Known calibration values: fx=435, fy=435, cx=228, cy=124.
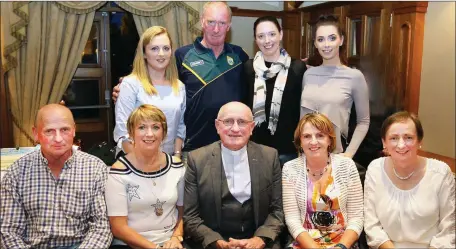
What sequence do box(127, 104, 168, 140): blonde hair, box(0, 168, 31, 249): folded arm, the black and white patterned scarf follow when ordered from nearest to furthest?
1. box(0, 168, 31, 249): folded arm
2. box(127, 104, 168, 140): blonde hair
3. the black and white patterned scarf

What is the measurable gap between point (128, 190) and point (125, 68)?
248 cm

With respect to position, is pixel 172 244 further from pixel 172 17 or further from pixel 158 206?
pixel 172 17

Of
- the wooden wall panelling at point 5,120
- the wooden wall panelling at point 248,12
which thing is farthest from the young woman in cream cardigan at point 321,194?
the wooden wall panelling at point 5,120

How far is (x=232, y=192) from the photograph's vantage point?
2029 mm

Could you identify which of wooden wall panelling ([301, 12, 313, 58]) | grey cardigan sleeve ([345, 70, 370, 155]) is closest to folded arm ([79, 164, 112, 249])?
grey cardigan sleeve ([345, 70, 370, 155])

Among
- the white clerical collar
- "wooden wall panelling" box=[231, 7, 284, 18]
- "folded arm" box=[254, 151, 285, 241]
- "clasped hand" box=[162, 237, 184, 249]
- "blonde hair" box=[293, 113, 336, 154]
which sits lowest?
"clasped hand" box=[162, 237, 184, 249]

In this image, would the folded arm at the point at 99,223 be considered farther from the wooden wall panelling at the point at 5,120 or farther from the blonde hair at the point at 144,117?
the wooden wall panelling at the point at 5,120

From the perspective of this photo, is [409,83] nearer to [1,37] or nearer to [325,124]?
[325,124]

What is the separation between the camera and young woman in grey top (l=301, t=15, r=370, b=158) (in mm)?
2320

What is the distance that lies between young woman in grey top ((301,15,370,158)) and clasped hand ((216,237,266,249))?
0.71 metres

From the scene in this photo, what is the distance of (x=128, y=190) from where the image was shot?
193 cm

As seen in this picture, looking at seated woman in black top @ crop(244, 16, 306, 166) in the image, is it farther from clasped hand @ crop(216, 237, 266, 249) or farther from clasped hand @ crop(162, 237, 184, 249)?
clasped hand @ crop(162, 237, 184, 249)

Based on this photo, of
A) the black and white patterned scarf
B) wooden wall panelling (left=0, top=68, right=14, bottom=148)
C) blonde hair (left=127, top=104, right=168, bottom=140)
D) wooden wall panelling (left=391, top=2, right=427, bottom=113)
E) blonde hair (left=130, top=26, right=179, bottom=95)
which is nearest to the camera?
blonde hair (left=127, top=104, right=168, bottom=140)

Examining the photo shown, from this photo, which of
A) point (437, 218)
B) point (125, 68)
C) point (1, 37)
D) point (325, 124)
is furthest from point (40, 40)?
point (437, 218)
